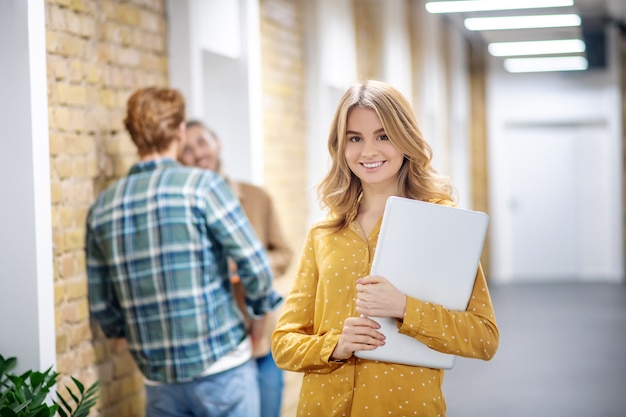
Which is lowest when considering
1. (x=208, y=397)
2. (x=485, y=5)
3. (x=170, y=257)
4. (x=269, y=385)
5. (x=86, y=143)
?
(x=269, y=385)

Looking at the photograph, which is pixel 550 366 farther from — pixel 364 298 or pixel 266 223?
pixel 364 298

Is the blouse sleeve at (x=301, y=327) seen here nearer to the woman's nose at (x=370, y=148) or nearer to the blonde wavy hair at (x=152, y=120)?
the woman's nose at (x=370, y=148)

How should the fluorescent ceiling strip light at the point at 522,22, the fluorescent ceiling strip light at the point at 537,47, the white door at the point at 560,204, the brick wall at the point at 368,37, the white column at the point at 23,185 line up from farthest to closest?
the white door at the point at 560,204
the fluorescent ceiling strip light at the point at 537,47
the brick wall at the point at 368,37
the fluorescent ceiling strip light at the point at 522,22
the white column at the point at 23,185

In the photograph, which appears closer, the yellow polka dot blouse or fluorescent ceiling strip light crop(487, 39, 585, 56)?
the yellow polka dot blouse

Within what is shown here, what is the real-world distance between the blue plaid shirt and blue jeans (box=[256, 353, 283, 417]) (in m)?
0.65

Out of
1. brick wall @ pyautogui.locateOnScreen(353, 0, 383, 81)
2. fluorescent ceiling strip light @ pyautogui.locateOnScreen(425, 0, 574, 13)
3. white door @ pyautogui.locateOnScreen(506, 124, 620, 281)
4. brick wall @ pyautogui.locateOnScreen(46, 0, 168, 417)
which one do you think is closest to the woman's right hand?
brick wall @ pyautogui.locateOnScreen(46, 0, 168, 417)

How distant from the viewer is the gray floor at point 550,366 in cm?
540

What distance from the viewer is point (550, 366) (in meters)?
6.68

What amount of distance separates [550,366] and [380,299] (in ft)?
17.1

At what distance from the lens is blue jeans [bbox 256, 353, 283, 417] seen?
11.5 ft

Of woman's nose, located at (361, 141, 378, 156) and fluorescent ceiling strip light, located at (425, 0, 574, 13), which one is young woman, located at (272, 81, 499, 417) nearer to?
woman's nose, located at (361, 141, 378, 156)

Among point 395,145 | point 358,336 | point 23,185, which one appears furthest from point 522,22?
point 358,336

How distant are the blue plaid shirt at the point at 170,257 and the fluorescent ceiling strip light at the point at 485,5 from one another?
3.24 m

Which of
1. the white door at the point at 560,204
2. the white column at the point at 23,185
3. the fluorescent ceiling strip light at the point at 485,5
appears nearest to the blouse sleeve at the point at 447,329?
the white column at the point at 23,185
